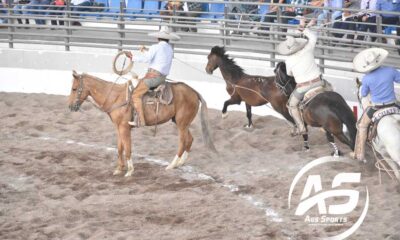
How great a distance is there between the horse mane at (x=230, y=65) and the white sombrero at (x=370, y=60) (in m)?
4.41

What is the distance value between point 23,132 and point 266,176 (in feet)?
18.7

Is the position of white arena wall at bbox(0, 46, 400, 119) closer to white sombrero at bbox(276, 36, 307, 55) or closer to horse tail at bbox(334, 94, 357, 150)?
white sombrero at bbox(276, 36, 307, 55)

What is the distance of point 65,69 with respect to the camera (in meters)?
18.7

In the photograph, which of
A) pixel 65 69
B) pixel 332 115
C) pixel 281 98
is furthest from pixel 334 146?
pixel 65 69

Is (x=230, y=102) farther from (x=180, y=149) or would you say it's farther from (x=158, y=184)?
(x=158, y=184)

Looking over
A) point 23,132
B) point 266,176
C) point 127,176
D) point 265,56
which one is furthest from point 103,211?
point 265,56

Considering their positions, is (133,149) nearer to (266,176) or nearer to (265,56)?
(266,176)

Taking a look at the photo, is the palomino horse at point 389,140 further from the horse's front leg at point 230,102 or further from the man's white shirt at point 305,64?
the horse's front leg at point 230,102

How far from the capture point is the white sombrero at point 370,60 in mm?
10938

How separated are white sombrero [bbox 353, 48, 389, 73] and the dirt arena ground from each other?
5.43 ft

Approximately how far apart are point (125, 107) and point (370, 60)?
13.3 ft

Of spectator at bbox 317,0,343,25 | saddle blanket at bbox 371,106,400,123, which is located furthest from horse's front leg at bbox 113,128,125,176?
spectator at bbox 317,0,343,25
